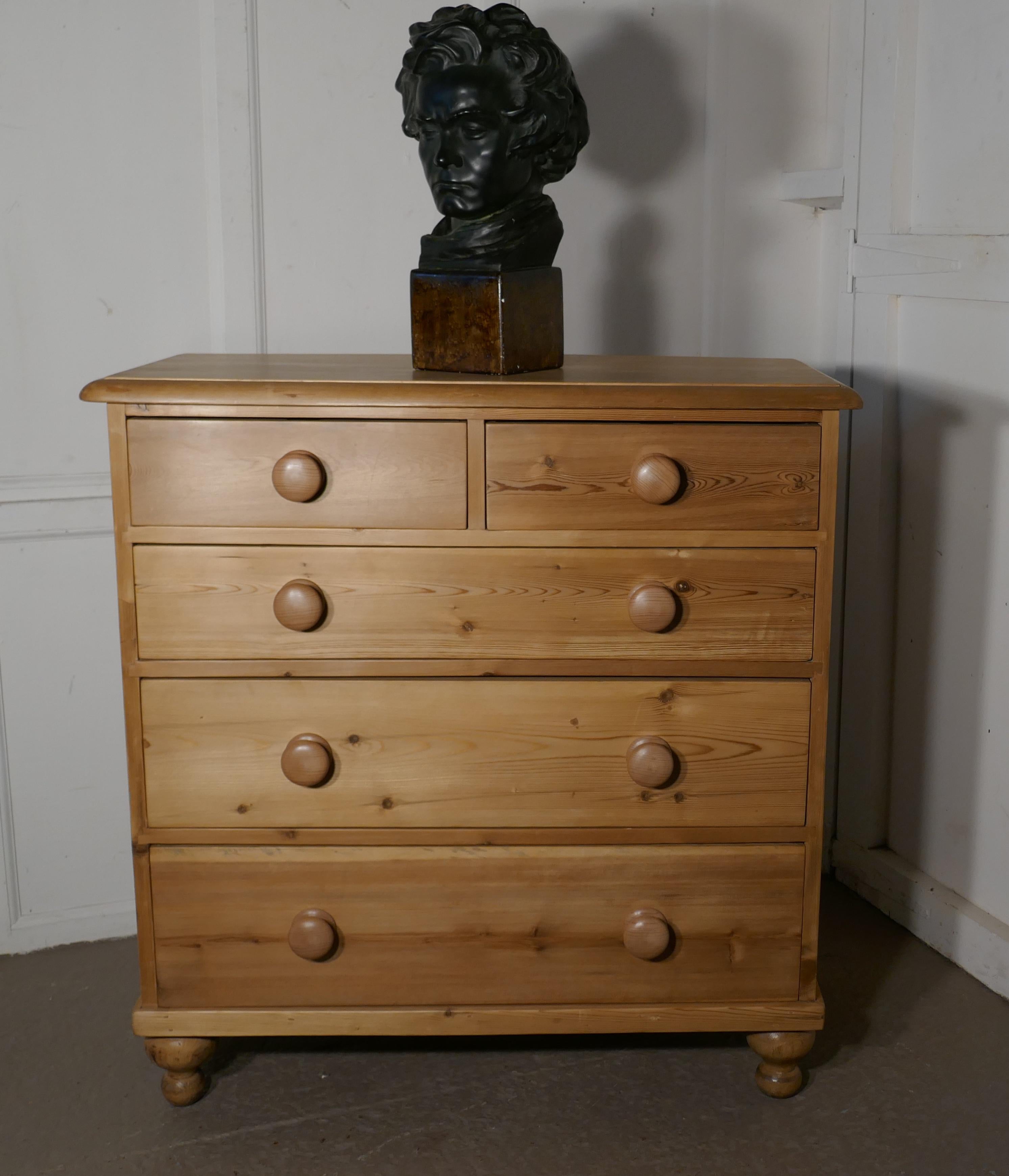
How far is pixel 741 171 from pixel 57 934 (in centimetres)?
200

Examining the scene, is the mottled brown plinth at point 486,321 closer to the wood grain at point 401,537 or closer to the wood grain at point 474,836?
the wood grain at point 401,537

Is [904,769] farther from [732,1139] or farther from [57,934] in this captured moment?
[57,934]

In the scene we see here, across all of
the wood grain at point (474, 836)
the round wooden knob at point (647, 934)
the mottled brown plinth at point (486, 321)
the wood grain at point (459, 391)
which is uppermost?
the mottled brown plinth at point (486, 321)

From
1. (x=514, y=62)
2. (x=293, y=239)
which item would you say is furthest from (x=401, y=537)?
(x=293, y=239)

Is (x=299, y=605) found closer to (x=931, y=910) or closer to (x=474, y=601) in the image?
(x=474, y=601)

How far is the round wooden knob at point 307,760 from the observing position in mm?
1746

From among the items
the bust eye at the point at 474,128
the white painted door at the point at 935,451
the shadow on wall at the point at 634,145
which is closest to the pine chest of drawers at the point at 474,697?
the bust eye at the point at 474,128

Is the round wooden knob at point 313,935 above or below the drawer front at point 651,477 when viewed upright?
below

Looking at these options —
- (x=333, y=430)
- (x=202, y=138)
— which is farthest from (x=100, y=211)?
(x=333, y=430)

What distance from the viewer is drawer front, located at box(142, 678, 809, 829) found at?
175cm

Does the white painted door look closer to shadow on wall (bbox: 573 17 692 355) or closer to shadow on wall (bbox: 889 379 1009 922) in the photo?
shadow on wall (bbox: 889 379 1009 922)

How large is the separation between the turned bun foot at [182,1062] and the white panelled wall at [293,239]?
0.57 meters

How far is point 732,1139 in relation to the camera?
1807 mm

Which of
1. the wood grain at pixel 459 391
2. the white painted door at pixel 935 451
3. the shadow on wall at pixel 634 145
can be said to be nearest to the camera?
the wood grain at pixel 459 391
